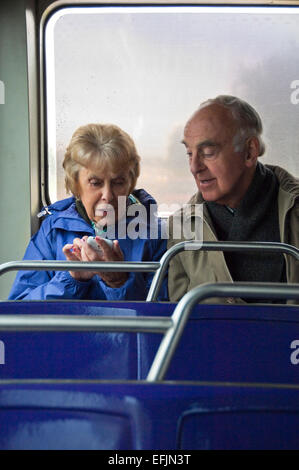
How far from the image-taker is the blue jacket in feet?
7.92

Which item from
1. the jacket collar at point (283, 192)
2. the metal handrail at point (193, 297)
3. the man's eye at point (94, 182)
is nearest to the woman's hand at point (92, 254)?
the man's eye at point (94, 182)

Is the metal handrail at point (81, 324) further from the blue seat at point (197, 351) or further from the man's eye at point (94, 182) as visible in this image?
the man's eye at point (94, 182)

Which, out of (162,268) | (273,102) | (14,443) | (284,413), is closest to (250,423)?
(284,413)

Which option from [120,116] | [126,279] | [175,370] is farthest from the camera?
[120,116]

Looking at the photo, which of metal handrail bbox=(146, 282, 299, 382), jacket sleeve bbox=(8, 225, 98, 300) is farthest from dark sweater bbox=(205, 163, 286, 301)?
metal handrail bbox=(146, 282, 299, 382)

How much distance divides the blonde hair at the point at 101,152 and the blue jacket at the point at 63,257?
115 mm

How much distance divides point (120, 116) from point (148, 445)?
2184 millimetres

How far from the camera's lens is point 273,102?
8.66 feet

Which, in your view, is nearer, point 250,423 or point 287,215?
point 250,423

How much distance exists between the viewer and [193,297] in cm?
76

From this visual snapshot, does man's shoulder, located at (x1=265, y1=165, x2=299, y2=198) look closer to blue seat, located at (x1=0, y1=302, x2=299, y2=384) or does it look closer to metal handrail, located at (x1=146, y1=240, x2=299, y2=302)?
metal handrail, located at (x1=146, y1=240, x2=299, y2=302)

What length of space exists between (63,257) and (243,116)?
0.99 meters

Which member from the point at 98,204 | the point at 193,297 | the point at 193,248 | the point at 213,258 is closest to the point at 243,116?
the point at 213,258
